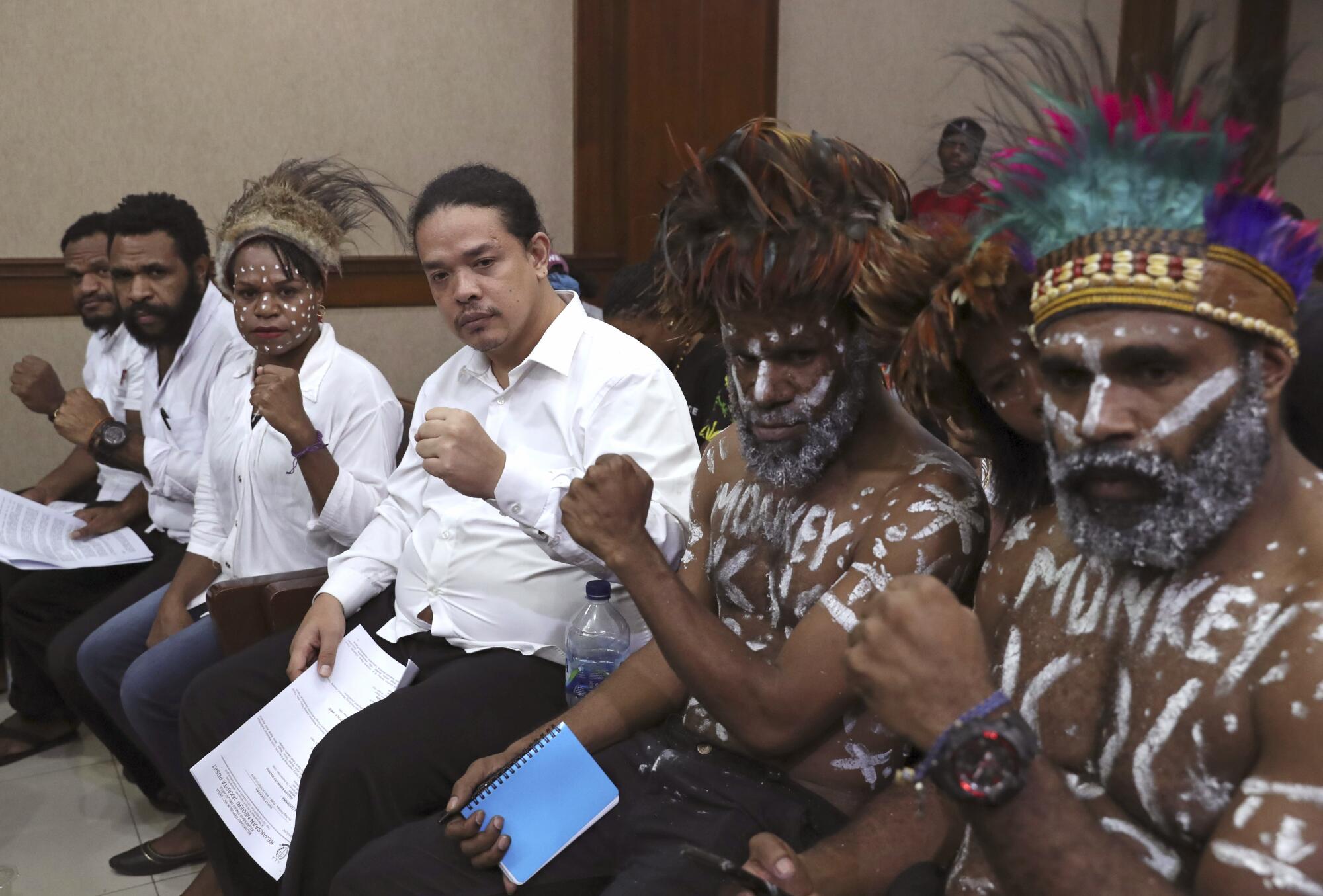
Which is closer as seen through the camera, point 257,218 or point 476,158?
point 257,218

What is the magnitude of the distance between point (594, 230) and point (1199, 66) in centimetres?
415

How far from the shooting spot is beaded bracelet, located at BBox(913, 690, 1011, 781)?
98cm

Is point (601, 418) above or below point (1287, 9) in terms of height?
below

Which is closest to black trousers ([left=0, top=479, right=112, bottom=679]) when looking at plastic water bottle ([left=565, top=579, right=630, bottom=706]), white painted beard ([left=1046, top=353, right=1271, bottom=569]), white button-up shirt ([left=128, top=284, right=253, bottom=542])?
white button-up shirt ([left=128, top=284, right=253, bottom=542])

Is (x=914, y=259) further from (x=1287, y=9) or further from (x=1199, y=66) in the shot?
(x=1287, y=9)

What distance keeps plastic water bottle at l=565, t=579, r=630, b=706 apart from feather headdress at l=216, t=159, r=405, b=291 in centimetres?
113

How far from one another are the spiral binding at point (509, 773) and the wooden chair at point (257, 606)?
0.91 meters

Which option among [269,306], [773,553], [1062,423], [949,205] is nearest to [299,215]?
[269,306]

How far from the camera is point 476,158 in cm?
Result: 495

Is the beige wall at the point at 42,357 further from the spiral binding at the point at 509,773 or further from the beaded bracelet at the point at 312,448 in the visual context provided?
the spiral binding at the point at 509,773

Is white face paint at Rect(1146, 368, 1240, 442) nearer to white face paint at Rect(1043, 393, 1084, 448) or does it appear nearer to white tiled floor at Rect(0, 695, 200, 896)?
white face paint at Rect(1043, 393, 1084, 448)

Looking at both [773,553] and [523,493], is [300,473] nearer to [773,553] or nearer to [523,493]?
[523,493]

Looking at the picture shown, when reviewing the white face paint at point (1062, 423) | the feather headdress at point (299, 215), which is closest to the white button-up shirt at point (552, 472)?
the feather headdress at point (299, 215)

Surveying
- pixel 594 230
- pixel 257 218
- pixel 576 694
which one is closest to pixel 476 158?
pixel 594 230
